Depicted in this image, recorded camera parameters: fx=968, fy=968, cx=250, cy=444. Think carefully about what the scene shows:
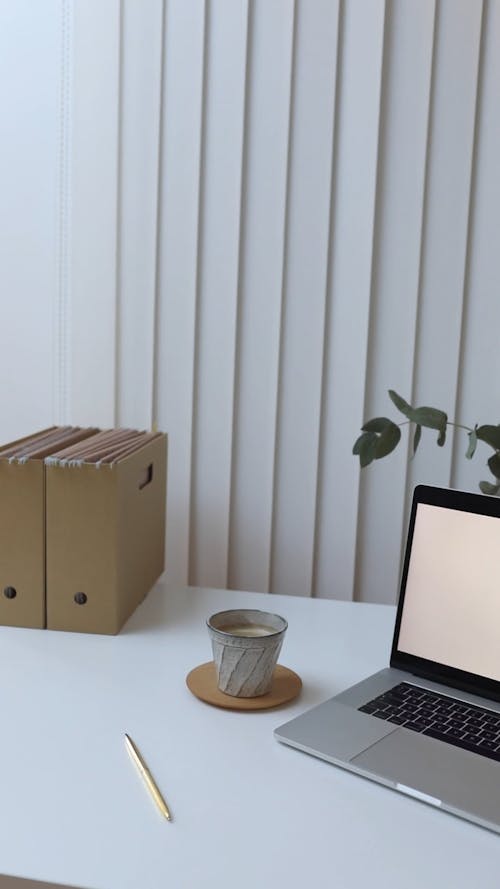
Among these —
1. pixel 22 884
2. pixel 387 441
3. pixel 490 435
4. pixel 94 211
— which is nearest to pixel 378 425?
pixel 387 441

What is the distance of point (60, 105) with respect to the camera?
5.30ft

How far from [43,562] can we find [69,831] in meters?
0.49

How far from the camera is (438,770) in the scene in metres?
0.89

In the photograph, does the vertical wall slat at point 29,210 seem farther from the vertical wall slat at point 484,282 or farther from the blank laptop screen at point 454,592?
the blank laptop screen at point 454,592

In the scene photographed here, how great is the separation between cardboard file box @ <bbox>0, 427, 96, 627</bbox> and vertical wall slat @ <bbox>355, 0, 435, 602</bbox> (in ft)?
2.01

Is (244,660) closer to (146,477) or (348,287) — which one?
(146,477)

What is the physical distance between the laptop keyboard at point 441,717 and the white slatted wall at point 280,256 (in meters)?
0.61

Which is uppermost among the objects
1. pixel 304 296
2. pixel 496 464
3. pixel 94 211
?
pixel 94 211

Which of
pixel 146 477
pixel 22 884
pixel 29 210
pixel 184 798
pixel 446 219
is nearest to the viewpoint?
pixel 22 884

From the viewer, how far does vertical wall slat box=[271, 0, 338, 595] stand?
155 centimetres

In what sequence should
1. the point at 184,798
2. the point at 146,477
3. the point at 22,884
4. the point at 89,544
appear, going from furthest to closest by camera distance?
1. the point at 146,477
2. the point at 89,544
3. the point at 184,798
4. the point at 22,884

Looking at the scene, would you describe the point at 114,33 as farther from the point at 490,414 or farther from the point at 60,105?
the point at 490,414

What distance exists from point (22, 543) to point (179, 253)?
24.0 inches

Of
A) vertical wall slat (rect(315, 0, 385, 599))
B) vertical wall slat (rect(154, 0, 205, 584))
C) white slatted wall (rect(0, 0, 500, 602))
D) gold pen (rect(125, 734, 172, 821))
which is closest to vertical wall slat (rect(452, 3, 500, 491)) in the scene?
white slatted wall (rect(0, 0, 500, 602))
